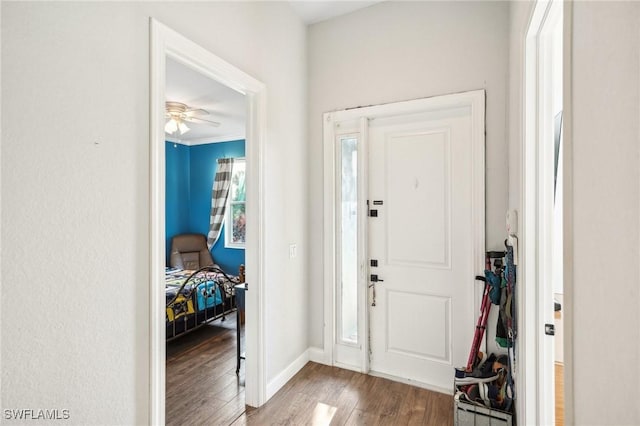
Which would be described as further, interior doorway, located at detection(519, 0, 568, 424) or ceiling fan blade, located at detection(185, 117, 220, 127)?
ceiling fan blade, located at detection(185, 117, 220, 127)

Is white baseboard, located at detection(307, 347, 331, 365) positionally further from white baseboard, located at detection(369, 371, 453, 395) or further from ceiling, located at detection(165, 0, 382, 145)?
ceiling, located at detection(165, 0, 382, 145)

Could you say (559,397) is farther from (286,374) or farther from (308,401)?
(286,374)

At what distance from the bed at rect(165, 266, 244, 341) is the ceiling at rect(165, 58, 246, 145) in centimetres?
200

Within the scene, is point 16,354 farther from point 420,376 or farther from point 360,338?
point 420,376

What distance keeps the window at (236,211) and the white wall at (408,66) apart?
319 cm

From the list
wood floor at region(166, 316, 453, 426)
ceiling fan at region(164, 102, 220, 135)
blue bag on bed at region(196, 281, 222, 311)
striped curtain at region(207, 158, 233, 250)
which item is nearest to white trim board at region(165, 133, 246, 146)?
striped curtain at region(207, 158, 233, 250)

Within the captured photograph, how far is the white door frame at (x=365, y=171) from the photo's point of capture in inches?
87.5

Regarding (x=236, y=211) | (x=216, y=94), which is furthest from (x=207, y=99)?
(x=236, y=211)

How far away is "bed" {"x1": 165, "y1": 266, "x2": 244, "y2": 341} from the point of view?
132 inches
